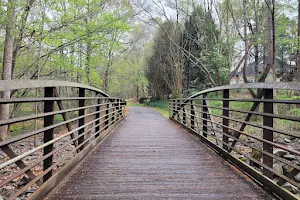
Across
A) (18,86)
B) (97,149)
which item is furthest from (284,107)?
(18,86)

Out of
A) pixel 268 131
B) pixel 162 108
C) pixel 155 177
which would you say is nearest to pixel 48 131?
pixel 155 177

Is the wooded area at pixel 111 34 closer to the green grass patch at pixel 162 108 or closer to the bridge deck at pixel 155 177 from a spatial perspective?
the green grass patch at pixel 162 108

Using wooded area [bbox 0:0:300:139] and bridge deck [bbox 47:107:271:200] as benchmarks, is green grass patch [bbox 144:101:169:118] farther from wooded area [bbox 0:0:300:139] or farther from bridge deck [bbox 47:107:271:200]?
bridge deck [bbox 47:107:271:200]

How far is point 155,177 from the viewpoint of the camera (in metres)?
2.86

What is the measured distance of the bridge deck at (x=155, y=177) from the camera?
237 centimetres

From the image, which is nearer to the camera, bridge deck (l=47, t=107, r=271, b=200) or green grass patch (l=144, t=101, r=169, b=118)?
bridge deck (l=47, t=107, r=271, b=200)

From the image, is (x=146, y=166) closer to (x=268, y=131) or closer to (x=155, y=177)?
(x=155, y=177)

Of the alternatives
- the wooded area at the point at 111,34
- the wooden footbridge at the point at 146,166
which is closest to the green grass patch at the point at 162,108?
the wooded area at the point at 111,34

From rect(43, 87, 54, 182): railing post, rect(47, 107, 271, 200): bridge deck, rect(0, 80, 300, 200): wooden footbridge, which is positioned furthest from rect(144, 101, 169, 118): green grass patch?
rect(43, 87, 54, 182): railing post

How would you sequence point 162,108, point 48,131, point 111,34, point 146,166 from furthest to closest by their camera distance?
point 162,108 < point 111,34 < point 146,166 < point 48,131

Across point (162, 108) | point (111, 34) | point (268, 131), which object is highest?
point (111, 34)

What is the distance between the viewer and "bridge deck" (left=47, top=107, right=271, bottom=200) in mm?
2373

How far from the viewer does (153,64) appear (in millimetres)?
25453

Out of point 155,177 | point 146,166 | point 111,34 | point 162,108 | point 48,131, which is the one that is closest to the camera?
point 48,131
